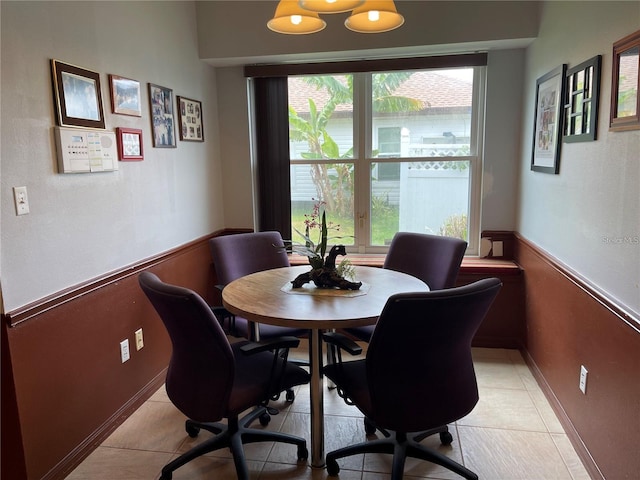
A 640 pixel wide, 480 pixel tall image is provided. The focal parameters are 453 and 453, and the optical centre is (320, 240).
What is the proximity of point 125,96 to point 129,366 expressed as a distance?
1473 mm

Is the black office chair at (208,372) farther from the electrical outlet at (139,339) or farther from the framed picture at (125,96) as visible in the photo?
the framed picture at (125,96)

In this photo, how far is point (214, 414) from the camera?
1736 millimetres

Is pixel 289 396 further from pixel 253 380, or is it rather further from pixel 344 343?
pixel 344 343

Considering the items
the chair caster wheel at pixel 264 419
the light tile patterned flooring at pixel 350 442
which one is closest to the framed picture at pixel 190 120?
the light tile patterned flooring at pixel 350 442

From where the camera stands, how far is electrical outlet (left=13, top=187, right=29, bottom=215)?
1756 mm

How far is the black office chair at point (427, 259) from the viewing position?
259 cm

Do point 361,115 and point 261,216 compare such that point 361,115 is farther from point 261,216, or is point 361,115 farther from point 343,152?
point 261,216

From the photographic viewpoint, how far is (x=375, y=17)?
201 cm

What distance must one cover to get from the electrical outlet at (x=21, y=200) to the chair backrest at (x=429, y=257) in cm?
200

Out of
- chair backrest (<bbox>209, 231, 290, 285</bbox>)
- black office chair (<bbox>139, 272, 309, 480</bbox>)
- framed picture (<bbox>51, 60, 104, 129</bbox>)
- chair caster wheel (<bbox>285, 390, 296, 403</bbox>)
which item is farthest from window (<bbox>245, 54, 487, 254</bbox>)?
black office chair (<bbox>139, 272, 309, 480</bbox>)

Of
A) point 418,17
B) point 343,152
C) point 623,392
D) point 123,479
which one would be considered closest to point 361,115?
point 343,152

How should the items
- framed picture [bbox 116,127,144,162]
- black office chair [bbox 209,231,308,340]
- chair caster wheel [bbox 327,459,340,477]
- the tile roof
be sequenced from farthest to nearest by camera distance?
the tile roof < black office chair [bbox 209,231,308,340] < framed picture [bbox 116,127,144,162] < chair caster wheel [bbox 327,459,340,477]

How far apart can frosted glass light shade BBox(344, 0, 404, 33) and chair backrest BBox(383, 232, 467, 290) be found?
4.03ft

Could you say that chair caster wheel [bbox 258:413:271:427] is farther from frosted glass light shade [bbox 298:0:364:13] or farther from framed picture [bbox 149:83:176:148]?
frosted glass light shade [bbox 298:0:364:13]
